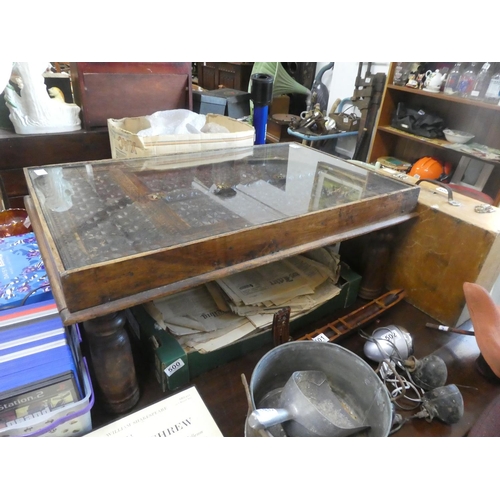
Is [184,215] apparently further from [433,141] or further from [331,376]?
[433,141]

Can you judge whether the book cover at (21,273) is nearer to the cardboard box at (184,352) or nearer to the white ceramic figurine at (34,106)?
the cardboard box at (184,352)

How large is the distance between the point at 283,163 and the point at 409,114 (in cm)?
182

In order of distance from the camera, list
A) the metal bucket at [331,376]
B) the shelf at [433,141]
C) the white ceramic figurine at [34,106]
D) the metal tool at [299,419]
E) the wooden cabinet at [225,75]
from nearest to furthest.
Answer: the metal tool at [299,419] → the metal bucket at [331,376] → the white ceramic figurine at [34,106] → the shelf at [433,141] → the wooden cabinet at [225,75]

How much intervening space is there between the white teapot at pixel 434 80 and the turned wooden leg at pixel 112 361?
8.02ft

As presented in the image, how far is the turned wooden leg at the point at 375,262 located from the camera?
110cm

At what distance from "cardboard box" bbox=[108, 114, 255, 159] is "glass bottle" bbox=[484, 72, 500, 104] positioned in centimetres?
169

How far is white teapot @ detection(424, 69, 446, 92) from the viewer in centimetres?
229

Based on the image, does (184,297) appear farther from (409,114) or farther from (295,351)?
(409,114)

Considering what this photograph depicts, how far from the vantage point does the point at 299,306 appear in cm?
102

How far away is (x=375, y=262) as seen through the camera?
3.69 feet

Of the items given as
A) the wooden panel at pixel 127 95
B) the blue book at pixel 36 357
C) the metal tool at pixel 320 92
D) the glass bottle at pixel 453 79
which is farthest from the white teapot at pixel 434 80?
the blue book at pixel 36 357

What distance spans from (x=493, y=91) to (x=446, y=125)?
1.49ft

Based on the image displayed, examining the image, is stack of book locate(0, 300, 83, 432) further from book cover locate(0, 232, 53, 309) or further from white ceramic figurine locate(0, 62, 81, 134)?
white ceramic figurine locate(0, 62, 81, 134)

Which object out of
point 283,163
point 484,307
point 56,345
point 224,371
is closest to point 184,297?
point 224,371
